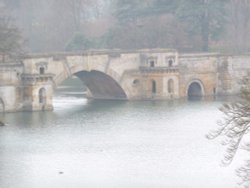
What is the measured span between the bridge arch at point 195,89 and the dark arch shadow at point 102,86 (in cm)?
447

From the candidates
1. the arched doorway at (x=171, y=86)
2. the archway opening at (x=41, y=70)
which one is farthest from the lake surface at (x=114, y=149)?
the arched doorway at (x=171, y=86)

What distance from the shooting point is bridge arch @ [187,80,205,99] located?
59.0 metres

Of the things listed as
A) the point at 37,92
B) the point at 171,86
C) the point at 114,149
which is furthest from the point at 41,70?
the point at 114,149

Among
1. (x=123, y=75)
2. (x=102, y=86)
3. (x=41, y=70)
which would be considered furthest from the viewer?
(x=102, y=86)

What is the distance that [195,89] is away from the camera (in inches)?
2344

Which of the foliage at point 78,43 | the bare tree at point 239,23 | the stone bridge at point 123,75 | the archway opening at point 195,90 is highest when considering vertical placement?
the bare tree at point 239,23

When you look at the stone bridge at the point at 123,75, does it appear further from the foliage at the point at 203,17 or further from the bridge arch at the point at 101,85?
the foliage at the point at 203,17

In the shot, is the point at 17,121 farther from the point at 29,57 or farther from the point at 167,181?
the point at 167,181

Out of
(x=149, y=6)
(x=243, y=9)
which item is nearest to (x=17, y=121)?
(x=149, y=6)

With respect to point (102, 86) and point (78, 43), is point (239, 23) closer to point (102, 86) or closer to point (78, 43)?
point (78, 43)

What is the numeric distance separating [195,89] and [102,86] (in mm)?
5862

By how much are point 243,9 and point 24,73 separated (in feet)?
86.4

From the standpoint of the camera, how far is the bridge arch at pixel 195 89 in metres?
59.0

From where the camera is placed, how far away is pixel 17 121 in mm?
46625
